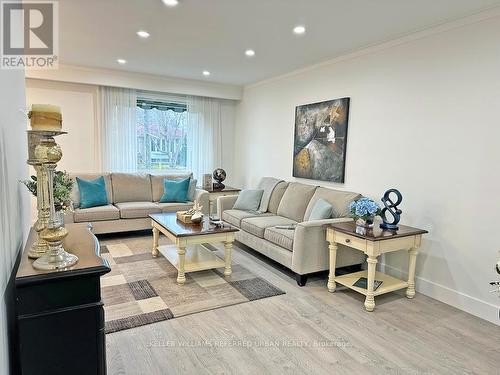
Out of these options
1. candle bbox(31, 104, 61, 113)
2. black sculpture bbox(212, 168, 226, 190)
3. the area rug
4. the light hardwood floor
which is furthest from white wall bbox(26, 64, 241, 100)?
candle bbox(31, 104, 61, 113)

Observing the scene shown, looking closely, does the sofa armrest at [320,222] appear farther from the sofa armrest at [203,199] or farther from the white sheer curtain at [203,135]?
the white sheer curtain at [203,135]

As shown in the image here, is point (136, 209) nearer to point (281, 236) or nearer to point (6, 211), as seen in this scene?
point (281, 236)

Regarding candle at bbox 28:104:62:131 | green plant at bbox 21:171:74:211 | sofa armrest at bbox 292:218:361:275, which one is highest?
candle at bbox 28:104:62:131

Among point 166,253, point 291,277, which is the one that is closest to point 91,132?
point 166,253

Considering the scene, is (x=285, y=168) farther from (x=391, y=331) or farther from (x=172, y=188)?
(x=391, y=331)

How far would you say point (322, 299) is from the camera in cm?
311

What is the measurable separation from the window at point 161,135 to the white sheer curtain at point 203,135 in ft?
0.43

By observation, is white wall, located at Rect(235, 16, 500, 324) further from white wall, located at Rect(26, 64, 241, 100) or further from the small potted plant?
white wall, located at Rect(26, 64, 241, 100)

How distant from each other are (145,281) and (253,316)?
4.12 feet

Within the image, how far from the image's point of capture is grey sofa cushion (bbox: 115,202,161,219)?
15.8 ft

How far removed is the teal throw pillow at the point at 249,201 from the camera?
4930mm

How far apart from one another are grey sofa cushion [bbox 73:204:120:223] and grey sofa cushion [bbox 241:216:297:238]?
1891 mm

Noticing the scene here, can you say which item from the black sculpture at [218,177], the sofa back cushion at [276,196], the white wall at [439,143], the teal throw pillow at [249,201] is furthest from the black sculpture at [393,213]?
the black sculpture at [218,177]

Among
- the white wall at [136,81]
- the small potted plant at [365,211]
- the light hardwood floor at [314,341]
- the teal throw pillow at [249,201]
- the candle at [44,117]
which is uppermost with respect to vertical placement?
the white wall at [136,81]
